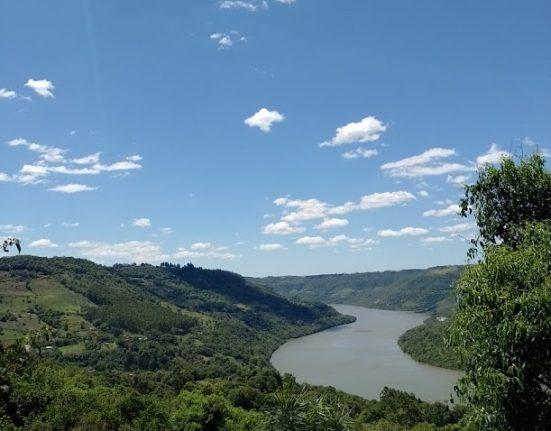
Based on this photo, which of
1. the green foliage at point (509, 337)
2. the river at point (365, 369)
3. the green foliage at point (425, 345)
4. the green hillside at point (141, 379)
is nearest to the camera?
the green foliage at point (509, 337)

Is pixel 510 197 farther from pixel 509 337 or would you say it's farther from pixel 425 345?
pixel 425 345

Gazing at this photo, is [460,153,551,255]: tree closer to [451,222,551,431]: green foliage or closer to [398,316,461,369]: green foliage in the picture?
[451,222,551,431]: green foliage

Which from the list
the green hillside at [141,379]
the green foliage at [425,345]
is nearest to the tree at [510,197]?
the green hillside at [141,379]

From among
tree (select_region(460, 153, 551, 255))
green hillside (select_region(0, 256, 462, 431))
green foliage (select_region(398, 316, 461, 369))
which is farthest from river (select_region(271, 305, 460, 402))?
tree (select_region(460, 153, 551, 255))

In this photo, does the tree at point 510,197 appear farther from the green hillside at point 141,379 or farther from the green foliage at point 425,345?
the green foliage at point 425,345

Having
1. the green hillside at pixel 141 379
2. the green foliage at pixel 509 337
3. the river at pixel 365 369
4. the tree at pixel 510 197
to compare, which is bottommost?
the river at pixel 365 369

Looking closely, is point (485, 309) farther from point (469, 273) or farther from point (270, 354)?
point (270, 354)
